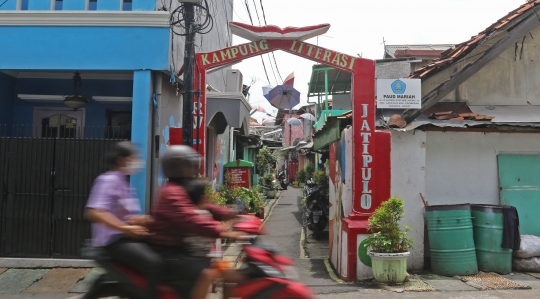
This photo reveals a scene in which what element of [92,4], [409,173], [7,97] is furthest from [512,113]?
[7,97]

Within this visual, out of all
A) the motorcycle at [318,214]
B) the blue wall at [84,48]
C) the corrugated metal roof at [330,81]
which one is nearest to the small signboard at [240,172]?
the motorcycle at [318,214]

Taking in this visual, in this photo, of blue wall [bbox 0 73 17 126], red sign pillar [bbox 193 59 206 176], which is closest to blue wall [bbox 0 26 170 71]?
red sign pillar [bbox 193 59 206 176]

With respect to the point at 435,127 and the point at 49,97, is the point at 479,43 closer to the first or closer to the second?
the point at 435,127

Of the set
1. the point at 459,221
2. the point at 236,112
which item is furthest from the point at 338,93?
the point at 459,221

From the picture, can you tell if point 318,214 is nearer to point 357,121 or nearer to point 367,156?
point 367,156

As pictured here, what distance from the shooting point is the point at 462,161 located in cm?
840

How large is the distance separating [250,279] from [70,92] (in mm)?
7973

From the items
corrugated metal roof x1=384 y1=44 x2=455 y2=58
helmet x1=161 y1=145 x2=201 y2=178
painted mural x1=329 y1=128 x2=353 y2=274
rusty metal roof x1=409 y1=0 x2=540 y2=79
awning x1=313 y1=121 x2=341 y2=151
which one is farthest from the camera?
corrugated metal roof x1=384 y1=44 x2=455 y2=58

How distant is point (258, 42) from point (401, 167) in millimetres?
3278

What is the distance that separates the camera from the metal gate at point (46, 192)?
8.02m

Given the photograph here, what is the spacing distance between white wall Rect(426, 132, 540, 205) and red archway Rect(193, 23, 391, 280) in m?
1.33

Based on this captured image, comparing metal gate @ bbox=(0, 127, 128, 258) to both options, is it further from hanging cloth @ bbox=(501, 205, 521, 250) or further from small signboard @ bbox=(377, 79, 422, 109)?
hanging cloth @ bbox=(501, 205, 521, 250)

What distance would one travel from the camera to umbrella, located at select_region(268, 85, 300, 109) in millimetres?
17062

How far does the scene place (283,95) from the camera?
17.2 m
